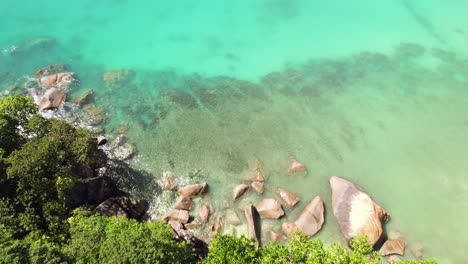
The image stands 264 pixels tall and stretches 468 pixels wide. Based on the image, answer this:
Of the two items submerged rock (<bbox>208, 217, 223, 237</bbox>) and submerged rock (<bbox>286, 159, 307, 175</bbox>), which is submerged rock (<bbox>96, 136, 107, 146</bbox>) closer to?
submerged rock (<bbox>208, 217, 223, 237</bbox>)

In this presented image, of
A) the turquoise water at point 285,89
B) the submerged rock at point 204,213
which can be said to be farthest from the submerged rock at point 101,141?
the submerged rock at point 204,213

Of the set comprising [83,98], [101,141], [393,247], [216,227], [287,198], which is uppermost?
[83,98]

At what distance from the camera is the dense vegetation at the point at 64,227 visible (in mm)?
13936

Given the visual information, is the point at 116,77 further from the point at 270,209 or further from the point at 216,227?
the point at 270,209

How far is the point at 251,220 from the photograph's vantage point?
66.8ft

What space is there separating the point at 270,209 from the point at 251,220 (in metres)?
1.37

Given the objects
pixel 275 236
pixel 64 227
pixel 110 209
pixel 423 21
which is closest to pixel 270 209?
pixel 275 236

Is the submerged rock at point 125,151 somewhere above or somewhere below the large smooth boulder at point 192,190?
above

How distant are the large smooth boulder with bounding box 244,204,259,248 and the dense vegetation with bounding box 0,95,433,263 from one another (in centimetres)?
283

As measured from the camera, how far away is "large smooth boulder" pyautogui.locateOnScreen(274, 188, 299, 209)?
21500mm

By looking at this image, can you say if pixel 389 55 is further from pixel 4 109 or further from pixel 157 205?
pixel 4 109

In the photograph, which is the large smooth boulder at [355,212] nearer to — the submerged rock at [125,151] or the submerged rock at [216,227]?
the submerged rock at [216,227]

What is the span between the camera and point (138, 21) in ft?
121

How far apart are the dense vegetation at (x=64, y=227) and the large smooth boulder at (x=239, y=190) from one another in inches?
198
